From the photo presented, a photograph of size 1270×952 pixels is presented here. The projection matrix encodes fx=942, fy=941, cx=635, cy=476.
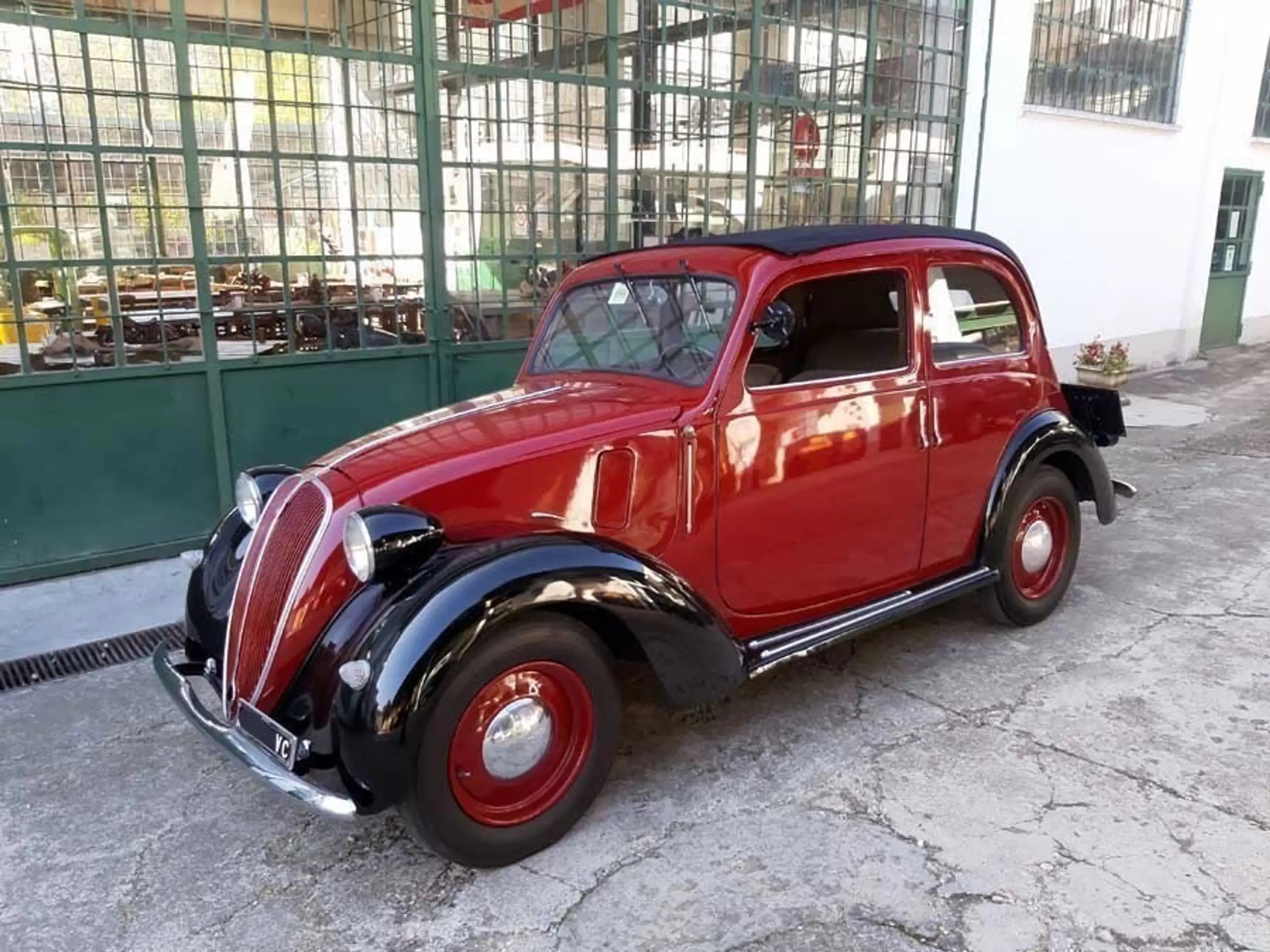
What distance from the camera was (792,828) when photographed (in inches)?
112

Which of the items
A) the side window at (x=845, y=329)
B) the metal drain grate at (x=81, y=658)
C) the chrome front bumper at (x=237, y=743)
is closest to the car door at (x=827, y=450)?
the side window at (x=845, y=329)

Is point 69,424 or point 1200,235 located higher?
point 1200,235

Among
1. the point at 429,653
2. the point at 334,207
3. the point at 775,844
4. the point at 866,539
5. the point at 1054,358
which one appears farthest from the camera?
the point at 1054,358

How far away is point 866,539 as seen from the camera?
354 centimetres

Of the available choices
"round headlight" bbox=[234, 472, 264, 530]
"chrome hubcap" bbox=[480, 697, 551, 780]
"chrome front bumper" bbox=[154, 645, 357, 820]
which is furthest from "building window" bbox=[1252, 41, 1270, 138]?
"chrome front bumper" bbox=[154, 645, 357, 820]

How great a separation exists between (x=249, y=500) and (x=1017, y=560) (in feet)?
10.3

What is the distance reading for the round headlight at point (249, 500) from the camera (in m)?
3.02

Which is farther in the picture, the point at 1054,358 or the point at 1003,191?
the point at 1054,358

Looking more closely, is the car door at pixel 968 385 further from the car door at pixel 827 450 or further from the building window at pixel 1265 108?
the building window at pixel 1265 108

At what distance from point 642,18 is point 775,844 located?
5598 millimetres

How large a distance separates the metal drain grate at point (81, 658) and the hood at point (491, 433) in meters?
A: 1.45

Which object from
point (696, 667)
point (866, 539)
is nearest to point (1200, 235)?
point (866, 539)

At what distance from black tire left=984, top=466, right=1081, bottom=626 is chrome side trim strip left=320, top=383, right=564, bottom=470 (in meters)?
1.99

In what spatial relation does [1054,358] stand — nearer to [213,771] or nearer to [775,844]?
[775,844]
